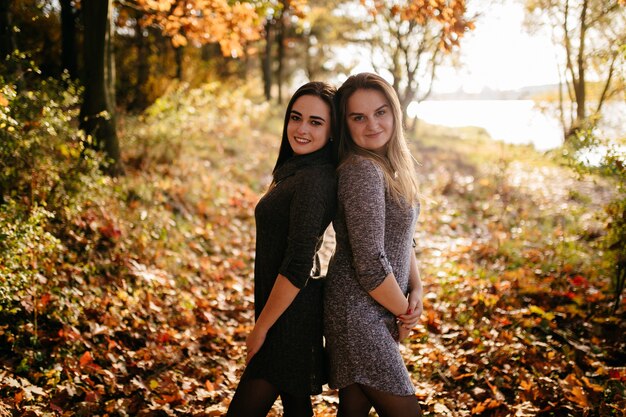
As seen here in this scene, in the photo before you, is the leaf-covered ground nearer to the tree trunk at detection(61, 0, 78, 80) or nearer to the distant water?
the distant water

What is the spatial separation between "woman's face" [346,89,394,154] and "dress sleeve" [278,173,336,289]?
461mm

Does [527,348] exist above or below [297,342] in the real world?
below

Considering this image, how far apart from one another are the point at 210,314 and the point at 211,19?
4.61 m

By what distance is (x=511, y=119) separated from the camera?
24250mm

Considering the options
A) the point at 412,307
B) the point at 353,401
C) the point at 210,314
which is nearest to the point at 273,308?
the point at 353,401

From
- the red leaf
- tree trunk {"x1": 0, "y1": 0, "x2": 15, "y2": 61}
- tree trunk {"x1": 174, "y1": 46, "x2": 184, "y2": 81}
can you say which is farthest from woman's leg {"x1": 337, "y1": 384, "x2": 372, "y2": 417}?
tree trunk {"x1": 174, "y1": 46, "x2": 184, "y2": 81}

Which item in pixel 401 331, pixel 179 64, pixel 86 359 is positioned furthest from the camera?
pixel 179 64

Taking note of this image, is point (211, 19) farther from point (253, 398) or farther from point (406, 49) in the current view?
point (406, 49)

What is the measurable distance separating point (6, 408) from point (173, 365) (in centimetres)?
138

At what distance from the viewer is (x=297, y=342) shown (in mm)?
2418

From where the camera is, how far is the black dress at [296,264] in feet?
7.43

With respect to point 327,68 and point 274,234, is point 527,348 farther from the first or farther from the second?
point 327,68

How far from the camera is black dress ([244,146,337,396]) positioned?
7.43 ft

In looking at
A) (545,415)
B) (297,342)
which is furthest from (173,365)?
(545,415)
